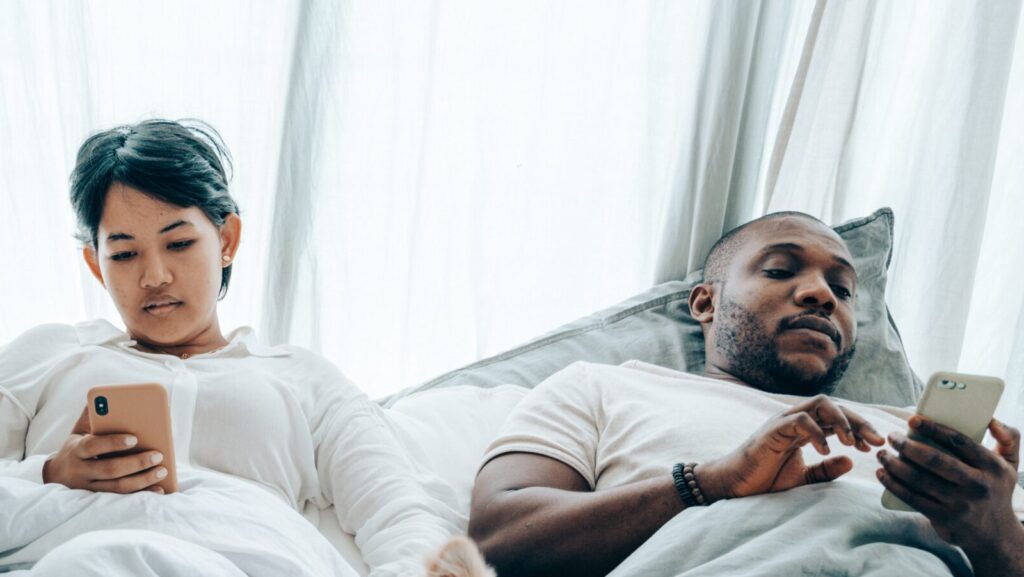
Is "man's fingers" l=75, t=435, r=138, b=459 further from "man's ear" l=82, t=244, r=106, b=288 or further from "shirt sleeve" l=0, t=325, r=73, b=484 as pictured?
"man's ear" l=82, t=244, r=106, b=288

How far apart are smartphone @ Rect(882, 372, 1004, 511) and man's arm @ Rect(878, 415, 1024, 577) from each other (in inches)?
0.4

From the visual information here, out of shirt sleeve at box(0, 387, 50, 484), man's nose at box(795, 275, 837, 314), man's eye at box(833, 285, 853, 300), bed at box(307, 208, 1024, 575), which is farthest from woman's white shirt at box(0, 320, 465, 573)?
man's eye at box(833, 285, 853, 300)

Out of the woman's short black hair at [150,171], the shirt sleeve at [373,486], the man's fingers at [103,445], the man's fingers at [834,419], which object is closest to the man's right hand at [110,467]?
the man's fingers at [103,445]

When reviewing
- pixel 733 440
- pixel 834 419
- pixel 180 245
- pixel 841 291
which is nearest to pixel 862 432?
pixel 834 419

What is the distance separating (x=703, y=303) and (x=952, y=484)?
676 millimetres

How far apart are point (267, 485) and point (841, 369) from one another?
941 millimetres

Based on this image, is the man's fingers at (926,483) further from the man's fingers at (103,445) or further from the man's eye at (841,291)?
the man's fingers at (103,445)

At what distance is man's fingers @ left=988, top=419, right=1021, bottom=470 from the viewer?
3.75 feet

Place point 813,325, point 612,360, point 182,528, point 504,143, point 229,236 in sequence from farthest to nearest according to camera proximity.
A: point 504,143 < point 612,360 < point 813,325 < point 229,236 < point 182,528

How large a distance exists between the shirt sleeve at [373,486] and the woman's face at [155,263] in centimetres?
23

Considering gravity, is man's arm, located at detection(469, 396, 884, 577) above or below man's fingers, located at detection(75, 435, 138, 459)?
below

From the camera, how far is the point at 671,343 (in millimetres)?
1685

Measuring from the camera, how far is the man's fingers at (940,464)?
1076 millimetres

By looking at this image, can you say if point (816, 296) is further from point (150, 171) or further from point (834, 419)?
point (150, 171)
